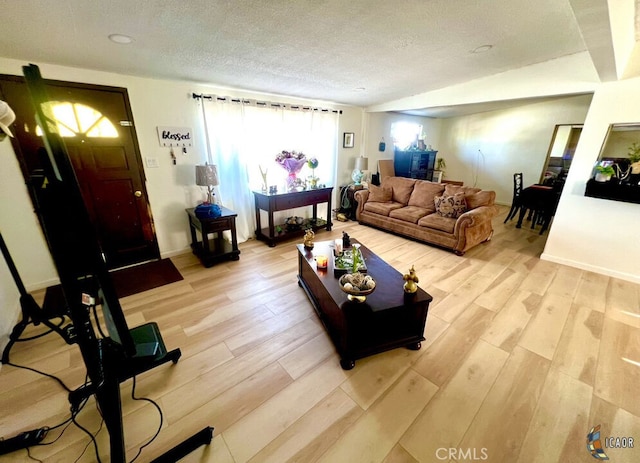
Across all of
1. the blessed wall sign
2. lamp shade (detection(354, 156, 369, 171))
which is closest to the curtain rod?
the blessed wall sign

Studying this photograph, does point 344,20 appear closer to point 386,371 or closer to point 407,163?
point 386,371

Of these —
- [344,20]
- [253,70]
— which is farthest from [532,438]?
[253,70]

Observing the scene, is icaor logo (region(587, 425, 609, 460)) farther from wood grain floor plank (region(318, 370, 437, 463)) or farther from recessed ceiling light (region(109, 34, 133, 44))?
recessed ceiling light (region(109, 34, 133, 44))

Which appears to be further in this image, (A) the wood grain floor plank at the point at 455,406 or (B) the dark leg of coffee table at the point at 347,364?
(B) the dark leg of coffee table at the point at 347,364

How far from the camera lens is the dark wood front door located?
229 centimetres

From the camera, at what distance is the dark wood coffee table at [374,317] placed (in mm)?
1633

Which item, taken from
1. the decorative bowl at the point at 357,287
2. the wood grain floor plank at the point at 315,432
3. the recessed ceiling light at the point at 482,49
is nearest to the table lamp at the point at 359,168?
the recessed ceiling light at the point at 482,49

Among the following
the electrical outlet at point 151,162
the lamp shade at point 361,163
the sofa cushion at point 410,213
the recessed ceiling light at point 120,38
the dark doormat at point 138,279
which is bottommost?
the dark doormat at point 138,279

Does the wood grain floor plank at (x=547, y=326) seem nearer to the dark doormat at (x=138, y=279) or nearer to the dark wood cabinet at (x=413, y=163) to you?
the dark doormat at (x=138, y=279)

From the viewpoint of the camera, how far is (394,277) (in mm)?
1995

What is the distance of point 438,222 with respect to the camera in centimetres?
350

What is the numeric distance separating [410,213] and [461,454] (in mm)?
3111

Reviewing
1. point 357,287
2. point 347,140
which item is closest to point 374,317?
point 357,287

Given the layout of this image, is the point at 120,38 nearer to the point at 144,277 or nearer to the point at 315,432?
the point at 144,277
